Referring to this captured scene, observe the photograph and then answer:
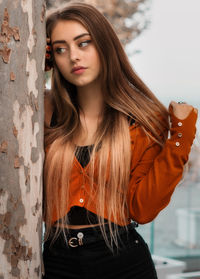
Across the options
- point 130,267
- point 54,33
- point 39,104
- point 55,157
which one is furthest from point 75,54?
point 130,267

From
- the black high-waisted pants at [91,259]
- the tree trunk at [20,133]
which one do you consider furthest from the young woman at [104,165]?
the tree trunk at [20,133]

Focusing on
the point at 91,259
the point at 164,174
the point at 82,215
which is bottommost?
the point at 91,259

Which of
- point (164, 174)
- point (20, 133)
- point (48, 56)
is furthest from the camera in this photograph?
point (48, 56)

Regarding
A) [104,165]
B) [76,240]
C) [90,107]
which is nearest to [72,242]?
[76,240]

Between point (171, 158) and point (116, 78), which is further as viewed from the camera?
point (116, 78)

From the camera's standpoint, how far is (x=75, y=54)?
1572mm

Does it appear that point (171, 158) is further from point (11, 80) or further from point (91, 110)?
point (11, 80)

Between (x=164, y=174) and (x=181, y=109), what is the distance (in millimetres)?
233

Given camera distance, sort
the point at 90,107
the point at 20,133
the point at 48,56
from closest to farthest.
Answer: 1. the point at 20,133
2. the point at 48,56
3. the point at 90,107

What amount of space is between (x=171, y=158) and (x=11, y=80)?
589 millimetres

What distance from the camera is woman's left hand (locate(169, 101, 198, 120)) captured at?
1.55m

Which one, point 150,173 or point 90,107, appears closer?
point 150,173

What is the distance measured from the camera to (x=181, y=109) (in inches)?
61.4

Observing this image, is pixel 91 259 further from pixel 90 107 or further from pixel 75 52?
pixel 75 52
